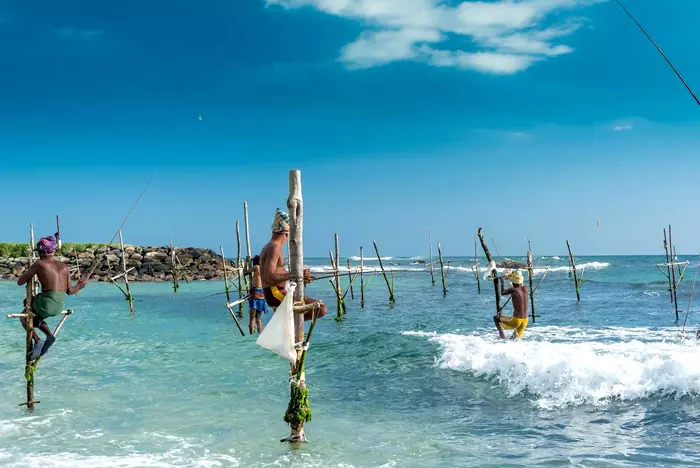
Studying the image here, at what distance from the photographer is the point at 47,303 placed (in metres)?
8.41

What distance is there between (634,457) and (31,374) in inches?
339

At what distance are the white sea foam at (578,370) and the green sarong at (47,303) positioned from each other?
756 cm

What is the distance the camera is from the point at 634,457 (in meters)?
6.77

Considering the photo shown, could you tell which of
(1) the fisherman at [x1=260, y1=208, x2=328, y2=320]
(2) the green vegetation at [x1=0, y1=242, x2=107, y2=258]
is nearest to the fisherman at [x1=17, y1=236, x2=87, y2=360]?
(1) the fisherman at [x1=260, y1=208, x2=328, y2=320]

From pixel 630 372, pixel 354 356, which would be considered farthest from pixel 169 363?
pixel 630 372

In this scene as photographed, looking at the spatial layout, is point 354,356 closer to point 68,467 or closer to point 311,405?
point 311,405

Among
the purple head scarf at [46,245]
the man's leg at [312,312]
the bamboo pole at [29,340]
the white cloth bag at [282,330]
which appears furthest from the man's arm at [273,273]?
the bamboo pole at [29,340]

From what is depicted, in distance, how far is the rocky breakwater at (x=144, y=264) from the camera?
1794 inches

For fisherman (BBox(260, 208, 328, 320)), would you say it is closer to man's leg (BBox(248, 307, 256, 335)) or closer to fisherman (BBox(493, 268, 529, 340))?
fisherman (BBox(493, 268, 529, 340))

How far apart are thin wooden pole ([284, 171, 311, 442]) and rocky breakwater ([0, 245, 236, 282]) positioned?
37.4m

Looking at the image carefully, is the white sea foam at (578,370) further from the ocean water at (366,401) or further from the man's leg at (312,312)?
the man's leg at (312,312)

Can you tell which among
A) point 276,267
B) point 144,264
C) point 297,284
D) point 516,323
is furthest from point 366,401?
point 144,264

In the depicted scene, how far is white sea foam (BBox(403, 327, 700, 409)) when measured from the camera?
31.9 ft

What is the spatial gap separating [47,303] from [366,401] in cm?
527
